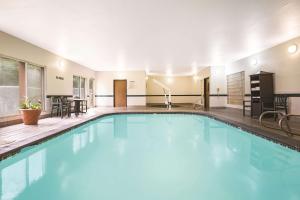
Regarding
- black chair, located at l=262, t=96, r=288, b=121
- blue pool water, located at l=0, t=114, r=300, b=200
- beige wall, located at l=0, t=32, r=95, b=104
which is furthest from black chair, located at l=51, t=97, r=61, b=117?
black chair, located at l=262, t=96, r=288, b=121

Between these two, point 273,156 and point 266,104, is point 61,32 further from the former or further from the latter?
point 266,104

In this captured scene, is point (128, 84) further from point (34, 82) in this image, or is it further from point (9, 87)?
point (9, 87)

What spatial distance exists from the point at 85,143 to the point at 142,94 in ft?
30.8

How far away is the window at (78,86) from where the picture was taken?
1076 centimetres

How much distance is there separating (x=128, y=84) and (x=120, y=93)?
80cm

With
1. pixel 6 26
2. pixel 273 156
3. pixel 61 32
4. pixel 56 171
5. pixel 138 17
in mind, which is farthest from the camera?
pixel 61 32

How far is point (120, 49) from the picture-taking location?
7.50m

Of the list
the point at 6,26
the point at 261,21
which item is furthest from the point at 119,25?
the point at 261,21

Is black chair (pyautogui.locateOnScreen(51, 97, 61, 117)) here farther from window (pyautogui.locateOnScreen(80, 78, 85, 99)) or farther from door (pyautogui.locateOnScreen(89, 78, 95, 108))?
door (pyautogui.locateOnScreen(89, 78, 95, 108))

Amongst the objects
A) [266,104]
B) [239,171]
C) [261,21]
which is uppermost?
[261,21]

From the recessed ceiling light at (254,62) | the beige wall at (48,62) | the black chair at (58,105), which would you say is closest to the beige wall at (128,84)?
the beige wall at (48,62)

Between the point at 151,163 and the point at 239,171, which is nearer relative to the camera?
the point at 239,171

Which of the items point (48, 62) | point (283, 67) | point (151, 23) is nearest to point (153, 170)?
point (151, 23)

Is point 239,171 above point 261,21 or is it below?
below
